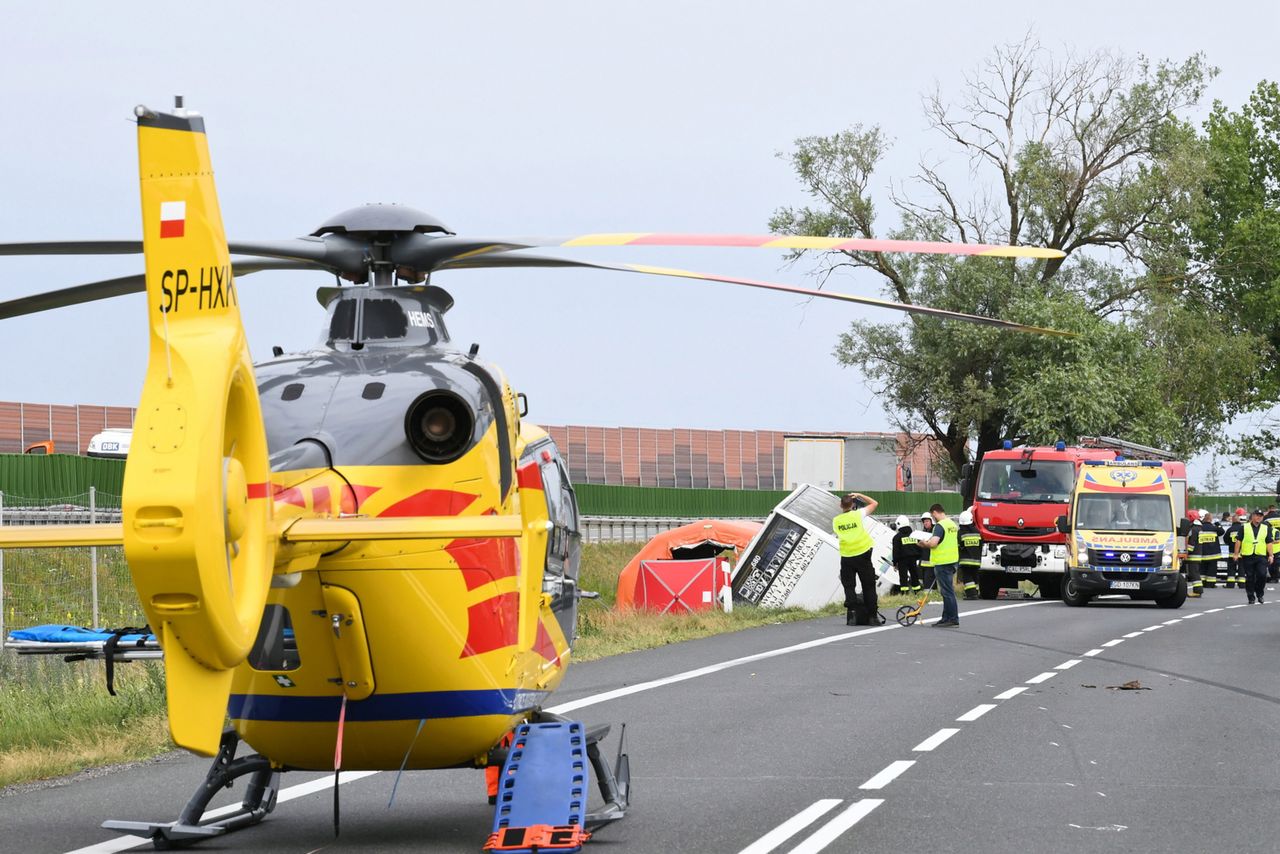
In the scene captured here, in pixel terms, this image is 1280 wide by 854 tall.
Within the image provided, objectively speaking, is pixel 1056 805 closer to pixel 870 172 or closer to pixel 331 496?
pixel 331 496

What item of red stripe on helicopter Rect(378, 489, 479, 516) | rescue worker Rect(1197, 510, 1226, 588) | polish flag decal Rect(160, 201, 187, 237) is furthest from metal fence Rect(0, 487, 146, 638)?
rescue worker Rect(1197, 510, 1226, 588)

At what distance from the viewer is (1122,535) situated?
1328 inches

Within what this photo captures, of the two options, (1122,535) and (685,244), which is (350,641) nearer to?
(685,244)

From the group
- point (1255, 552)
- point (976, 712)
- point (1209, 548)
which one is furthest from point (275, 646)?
point (1209, 548)

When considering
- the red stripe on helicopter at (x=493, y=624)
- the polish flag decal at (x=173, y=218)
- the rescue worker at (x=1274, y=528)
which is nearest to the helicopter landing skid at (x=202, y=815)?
the red stripe on helicopter at (x=493, y=624)

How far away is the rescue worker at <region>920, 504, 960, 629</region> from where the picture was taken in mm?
26188

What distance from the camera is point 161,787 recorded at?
11180mm

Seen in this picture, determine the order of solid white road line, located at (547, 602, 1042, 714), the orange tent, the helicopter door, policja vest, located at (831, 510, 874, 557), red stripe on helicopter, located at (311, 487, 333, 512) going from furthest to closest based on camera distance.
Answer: the orange tent
policja vest, located at (831, 510, 874, 557)
solid white road line, located at (547, 602, 1042, 714)
the helicopter door
red stripe on helicopter, located at (311, 487, 333, 512)

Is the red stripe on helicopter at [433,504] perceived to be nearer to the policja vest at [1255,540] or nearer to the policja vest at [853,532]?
the policja vest at [853,532]

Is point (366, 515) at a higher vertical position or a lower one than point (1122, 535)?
higher

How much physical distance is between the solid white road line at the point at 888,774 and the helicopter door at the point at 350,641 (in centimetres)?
415

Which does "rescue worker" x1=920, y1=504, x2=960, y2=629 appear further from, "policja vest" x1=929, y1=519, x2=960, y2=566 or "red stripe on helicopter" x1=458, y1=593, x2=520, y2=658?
"red stripe on helicopter" x1=458, y1=593, x2=520, y2=658

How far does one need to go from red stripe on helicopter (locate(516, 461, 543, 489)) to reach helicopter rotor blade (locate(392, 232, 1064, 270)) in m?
1.13

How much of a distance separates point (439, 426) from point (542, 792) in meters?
1.84
